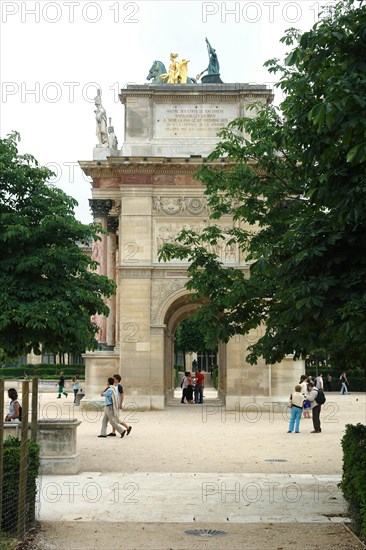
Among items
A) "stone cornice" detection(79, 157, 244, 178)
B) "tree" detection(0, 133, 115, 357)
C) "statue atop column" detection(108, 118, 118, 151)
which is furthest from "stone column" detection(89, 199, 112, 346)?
"tree" detection(0, 133, 115, 357)

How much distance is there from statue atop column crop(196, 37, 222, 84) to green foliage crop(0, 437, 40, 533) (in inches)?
1193

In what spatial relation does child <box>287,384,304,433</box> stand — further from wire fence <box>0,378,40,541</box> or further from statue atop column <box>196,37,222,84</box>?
statue atop column <box>196,37,222,84</box>

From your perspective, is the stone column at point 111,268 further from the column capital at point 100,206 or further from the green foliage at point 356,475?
the green foliage at point 356,475

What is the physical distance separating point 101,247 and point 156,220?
3027mm

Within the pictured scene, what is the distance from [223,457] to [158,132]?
68.6 ft

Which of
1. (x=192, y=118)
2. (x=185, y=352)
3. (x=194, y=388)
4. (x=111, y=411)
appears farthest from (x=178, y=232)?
(x=185, y=352)

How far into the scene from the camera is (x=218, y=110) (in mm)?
36938

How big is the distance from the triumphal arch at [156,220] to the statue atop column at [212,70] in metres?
1.96

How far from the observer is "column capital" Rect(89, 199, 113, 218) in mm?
37281

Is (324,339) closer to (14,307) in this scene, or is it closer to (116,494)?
(116,494)

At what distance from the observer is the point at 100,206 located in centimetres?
3741

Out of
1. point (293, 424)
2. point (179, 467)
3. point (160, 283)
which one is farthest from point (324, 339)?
point (160, 283)

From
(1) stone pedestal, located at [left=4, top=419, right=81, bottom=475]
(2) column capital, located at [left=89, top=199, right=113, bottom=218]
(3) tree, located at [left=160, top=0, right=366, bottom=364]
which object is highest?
(2) column capital, located at [left=89, top=199, right=113, bottom=218]

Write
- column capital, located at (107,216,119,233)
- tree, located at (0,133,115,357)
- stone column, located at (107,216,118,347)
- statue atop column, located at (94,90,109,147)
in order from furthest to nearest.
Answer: column capital, located at (107,216,119,233) < statue atop column, located at (94,90,109,147) < stone column, located at (107,216,118,347) < tree, located at (0,133,115,357)
